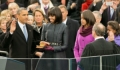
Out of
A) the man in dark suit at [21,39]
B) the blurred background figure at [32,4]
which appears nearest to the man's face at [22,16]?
the man in dark suit at [21,39]

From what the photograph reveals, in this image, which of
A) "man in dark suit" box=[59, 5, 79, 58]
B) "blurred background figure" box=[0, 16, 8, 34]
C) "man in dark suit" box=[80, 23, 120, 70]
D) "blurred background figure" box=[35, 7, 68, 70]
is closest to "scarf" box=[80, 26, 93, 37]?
"blurred background figure" box=[35, 7, 68, 70]

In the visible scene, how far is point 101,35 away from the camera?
11.8 meters

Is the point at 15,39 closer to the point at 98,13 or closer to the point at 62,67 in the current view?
the point at 62,67

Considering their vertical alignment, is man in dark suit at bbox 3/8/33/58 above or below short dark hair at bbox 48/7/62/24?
below

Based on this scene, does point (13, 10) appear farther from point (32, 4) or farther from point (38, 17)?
point (32, 4)

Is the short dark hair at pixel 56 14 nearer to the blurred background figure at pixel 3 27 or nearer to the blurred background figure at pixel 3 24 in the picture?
the blurred background figure at pixel 3 27

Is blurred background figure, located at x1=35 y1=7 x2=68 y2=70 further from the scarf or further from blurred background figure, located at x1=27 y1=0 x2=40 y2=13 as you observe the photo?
blurred background figure, located at x1=27 y1=0 x2=40 y2=13

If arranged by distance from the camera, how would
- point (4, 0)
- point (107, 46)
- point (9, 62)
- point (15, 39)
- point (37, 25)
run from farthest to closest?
point (4, 0) → point (37, 25) → point (15, 39) → point (107, 46) → point (9, 62)

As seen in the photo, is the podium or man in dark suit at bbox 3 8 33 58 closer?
the podium

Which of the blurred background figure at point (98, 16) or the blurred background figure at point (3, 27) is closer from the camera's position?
the blurred background figure at point (3, 27)

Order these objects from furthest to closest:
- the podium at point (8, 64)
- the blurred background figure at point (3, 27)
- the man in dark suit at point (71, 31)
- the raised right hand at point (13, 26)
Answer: the man in dark suit at point (71, 31)
the blurred background figure at point (3, 27)
the raised right hand at point (13, 26)
the podium at point (8, 64)

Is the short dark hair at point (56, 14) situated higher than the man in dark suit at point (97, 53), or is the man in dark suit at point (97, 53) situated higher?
the short dark hair at point (56, 14)

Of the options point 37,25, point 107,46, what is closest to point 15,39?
point 37,25

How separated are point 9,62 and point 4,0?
885 centimetres
